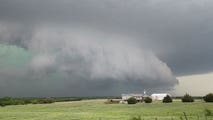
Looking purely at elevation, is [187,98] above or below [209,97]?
above

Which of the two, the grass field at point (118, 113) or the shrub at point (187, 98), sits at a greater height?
the shrub at point (187, 98)

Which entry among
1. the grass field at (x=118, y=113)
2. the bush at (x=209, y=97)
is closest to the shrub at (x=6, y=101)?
the grass field at (x=118, y=113)

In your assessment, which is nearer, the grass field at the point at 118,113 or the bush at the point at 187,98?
the grass field at the point at 118,113

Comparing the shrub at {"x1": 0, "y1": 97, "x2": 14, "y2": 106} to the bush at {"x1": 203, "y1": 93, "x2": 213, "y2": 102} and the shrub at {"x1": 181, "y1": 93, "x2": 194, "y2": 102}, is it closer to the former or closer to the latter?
the shrub at {"x1": 181, "y1": 93, "x2": 194, "y2": 102}

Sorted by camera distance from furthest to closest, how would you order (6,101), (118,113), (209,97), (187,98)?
(6,101)
(187,98)
(209,97)
(118,113)

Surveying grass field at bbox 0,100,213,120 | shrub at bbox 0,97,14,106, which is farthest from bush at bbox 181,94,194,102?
shrub at bbox 0,97,14,106

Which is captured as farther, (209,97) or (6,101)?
(6,101)

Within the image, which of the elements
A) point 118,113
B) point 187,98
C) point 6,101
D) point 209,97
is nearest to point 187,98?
point 187,98

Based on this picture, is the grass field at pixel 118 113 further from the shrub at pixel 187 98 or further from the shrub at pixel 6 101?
the shrub at pixel 6 101

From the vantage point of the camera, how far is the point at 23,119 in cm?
6625

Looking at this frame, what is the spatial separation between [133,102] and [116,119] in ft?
249

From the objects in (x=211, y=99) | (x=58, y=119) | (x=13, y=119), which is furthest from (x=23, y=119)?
(x=211, y=99)

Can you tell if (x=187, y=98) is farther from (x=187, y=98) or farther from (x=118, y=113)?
(x=118, y=113)

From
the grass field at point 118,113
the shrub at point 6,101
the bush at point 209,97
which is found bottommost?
the grass field at point 118,113
